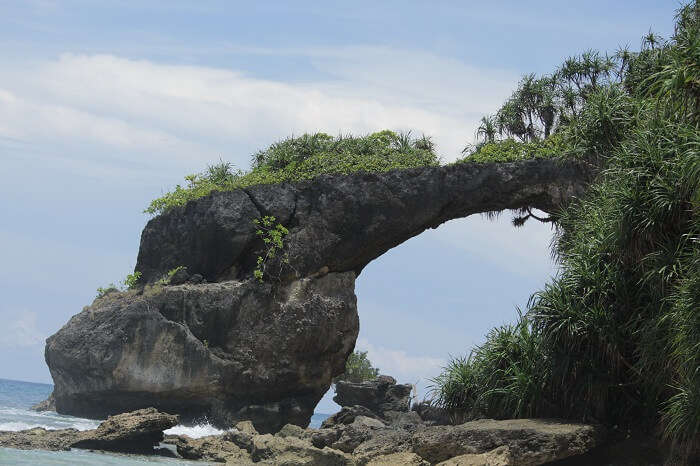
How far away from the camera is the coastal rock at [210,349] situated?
73.2 feet

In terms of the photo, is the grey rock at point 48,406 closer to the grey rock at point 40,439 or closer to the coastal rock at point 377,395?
the coastal rock at point 377,395

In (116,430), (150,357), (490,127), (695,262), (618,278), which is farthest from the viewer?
(490,127)

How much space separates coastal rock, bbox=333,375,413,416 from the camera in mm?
28975

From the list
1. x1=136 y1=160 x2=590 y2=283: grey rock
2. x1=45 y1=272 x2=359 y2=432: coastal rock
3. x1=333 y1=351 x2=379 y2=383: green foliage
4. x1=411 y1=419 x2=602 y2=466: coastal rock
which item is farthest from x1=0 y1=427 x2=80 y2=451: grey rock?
x1=333 y1=351 x2=379 y2=383: green foliage

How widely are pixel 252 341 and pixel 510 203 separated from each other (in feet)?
25.1

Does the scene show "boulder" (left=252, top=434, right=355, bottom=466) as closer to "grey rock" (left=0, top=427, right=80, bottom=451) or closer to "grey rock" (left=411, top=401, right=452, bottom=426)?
"grey rock" (left=0, top=427, right=80, bottom=451)

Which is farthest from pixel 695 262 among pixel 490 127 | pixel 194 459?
pixel 490 127

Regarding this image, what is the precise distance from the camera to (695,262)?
11594 mm

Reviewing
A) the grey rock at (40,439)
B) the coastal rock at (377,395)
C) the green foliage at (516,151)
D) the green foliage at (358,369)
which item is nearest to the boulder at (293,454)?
the grey rock at (40,439)

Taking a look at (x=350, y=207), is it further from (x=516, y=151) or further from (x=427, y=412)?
(x=427, y=412)

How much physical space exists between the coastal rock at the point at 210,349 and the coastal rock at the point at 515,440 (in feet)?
29.6

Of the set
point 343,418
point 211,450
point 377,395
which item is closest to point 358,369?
point 377,395

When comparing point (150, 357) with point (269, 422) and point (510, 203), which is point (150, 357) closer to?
point (269, 422)

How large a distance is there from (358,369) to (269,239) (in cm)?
1983
